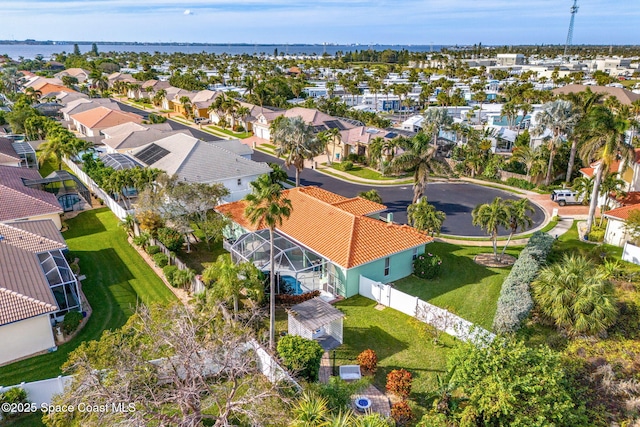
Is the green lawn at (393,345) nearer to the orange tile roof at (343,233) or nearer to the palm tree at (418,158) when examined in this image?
the orange tile roof at (343,233)


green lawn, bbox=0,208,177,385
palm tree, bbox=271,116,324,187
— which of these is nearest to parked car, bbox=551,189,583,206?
palm tree, bbox=271,116,324,187

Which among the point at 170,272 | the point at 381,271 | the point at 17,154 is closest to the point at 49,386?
the point at 170,272

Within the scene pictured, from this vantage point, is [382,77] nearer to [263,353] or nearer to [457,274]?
[457,274]

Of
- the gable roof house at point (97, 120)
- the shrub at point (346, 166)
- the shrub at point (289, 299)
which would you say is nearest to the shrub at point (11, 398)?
the shrub at point (289, 299)

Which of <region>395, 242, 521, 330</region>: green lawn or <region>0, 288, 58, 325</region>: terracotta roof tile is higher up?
<region>0, 288, 58, 325</region>: terracotta roof tile

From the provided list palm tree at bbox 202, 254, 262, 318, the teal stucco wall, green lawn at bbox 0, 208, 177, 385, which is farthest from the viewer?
the teal stucco wall

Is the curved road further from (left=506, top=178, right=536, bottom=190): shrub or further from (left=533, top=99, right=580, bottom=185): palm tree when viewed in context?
(left=533, top=99, right=580, bottom=185): palm tree
